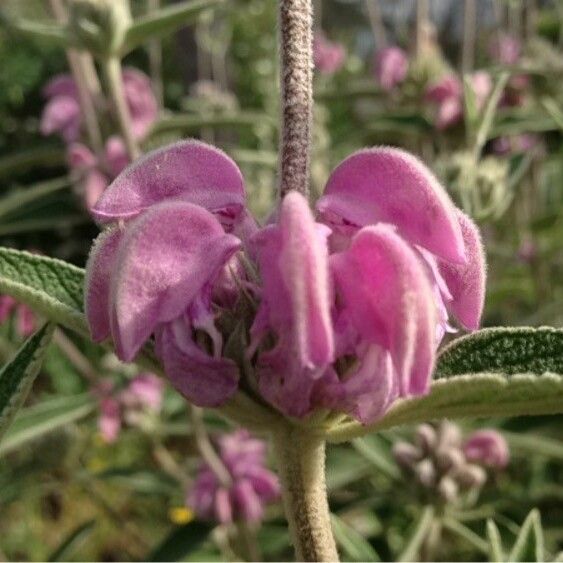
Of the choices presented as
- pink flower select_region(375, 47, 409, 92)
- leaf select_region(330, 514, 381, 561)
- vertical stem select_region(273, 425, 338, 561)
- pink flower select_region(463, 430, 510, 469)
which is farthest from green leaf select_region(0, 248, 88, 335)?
pink flower select_region(375, 47, 409, 92)

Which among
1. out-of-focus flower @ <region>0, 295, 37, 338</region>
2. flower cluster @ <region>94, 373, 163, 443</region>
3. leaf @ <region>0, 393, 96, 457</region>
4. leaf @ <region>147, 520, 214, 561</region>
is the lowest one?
leaf @ <region>147, 520, 214, 561</region>

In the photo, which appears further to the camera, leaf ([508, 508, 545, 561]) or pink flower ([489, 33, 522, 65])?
pink flower ([489, 33, 522, 65])

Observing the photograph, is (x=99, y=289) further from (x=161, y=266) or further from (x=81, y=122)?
(x=81, y=122)

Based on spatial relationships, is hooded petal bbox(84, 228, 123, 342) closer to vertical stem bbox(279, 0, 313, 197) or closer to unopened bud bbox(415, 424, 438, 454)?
vertical stem bbox(279, 0, 313, 197)

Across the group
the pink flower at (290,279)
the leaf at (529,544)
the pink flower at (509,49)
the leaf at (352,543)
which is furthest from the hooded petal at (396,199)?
the pink flower at (509,49)

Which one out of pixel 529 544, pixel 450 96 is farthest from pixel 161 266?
pixel 450 96

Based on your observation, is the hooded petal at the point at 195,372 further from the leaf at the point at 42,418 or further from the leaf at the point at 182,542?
the leaf at the point at 182,542
